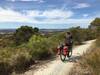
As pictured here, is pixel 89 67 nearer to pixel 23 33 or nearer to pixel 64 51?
pixel 64 51

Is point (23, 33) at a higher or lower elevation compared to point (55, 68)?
higher

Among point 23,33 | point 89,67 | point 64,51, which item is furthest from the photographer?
point 23,33

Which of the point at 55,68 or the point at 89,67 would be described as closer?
the point at 89,67

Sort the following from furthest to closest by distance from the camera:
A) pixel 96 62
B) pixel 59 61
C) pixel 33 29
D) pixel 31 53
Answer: pixel 33 29 < pixel 31 53 < pixel 59 61 < pixel 96 62

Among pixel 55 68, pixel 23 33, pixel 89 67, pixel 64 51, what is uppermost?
pixel 64 51

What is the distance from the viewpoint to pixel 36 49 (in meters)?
22.0

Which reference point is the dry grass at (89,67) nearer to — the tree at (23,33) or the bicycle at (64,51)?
the bicycle at (64,51)

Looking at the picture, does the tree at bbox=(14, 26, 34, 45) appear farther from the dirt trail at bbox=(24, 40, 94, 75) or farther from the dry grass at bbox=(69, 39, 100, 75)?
A: the dry grass at bbox=(69, 39, 100, 75)

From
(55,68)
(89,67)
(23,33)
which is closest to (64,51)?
(55,68)

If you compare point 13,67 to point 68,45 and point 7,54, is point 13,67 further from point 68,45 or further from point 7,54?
point 68,45

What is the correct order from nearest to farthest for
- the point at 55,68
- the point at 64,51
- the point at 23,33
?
the point at 55,68 < the point at 64,51 < the point at 23,33

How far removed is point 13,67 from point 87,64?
4215 mm

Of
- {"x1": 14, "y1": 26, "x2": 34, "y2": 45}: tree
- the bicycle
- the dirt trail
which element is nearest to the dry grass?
the dirt trail

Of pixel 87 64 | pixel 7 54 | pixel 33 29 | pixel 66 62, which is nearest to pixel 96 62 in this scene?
pixel 87 64
